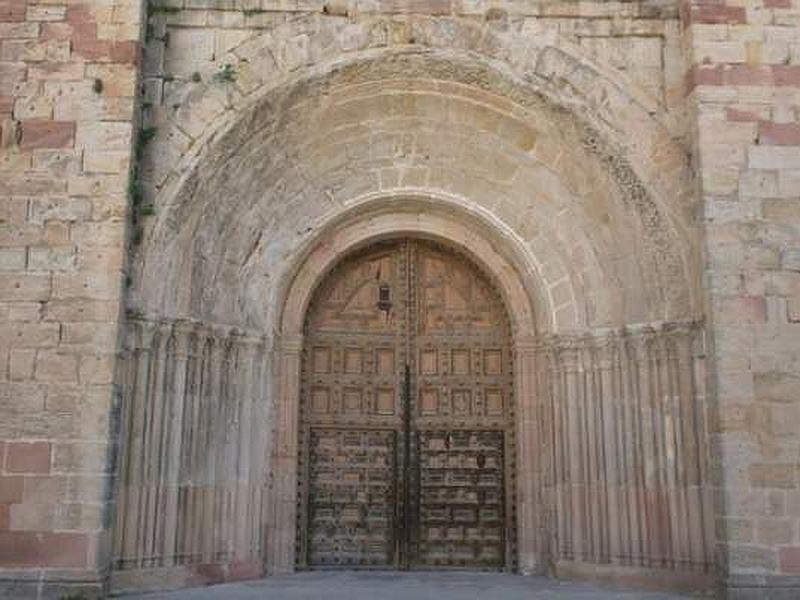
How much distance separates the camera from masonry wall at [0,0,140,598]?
5.95 meters

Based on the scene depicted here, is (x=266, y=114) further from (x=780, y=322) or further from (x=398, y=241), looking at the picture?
(x=780, y=322)

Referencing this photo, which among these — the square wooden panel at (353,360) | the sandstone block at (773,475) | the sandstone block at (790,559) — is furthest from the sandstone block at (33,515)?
the sandstone block at (790,559)

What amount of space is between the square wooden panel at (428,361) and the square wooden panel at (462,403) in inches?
12.1

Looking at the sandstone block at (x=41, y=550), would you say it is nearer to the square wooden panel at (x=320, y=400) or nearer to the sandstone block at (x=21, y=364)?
the sandstone block at (x=21, y=364)

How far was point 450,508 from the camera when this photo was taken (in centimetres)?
794

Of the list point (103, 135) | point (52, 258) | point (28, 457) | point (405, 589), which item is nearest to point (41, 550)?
point (28, 457)

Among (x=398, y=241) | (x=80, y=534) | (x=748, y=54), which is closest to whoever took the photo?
(x=80, y=534)

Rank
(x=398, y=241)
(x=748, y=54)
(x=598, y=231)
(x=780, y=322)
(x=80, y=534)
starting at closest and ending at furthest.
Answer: (x=80, y=534), (x=780, y=322), (x=748, y=54), (x=598, y=231), (x=398, y=241)

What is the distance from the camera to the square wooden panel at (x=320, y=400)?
8.10 metres

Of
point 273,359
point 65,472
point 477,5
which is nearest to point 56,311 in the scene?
point 65,472

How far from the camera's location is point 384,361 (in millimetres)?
8297

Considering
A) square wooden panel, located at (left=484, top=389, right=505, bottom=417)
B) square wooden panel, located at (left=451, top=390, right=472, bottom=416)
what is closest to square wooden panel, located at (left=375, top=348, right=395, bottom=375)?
square wooden panel, located at (left=451, top=390, right=472, bottom=416)

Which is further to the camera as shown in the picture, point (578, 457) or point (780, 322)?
point (578, 457)

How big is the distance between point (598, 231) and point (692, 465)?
218 centimetres
